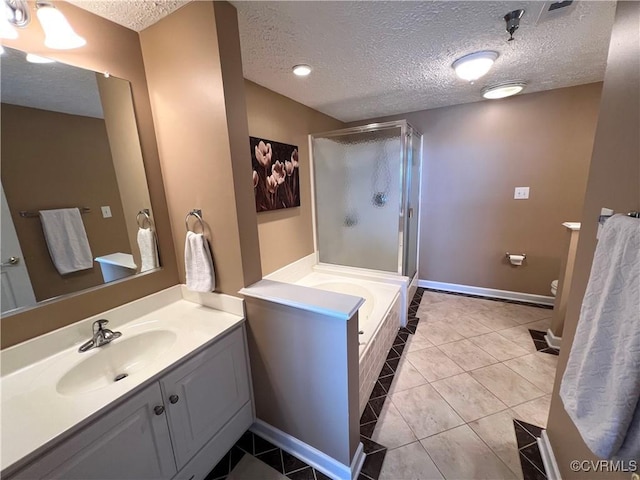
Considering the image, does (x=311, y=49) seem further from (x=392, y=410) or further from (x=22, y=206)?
(x=392, y=410)

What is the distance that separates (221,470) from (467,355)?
75.7 inches

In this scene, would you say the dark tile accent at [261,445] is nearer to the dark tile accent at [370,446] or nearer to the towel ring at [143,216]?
the dark tile accent at [370,446]

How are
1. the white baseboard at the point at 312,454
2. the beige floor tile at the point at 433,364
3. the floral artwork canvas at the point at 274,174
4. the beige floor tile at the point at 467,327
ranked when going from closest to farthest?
the white baseboard at the point at 312,454 → the beige floor tile at the point at 433,364 → the floral artwork canvas at the point at 274,174 → the beige floor tile at the point at 467,327

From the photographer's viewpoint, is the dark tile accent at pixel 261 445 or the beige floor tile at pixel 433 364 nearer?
the dark tile accent at pixel 261 445

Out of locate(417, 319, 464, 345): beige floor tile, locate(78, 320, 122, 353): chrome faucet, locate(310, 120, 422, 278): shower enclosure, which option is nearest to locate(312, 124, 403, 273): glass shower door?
locate(310, 120, 422, 278): shower enclosure

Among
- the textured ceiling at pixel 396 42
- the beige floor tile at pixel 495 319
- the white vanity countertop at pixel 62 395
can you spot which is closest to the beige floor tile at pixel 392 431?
the white vanity countertop at pixel 62 395

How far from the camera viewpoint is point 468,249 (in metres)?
3.06

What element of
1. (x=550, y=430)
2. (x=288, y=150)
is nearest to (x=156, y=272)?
(x=288, y=150)

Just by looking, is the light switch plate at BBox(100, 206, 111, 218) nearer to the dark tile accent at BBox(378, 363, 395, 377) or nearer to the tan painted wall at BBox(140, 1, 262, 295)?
the tan painted wall at BBox(140, 1, 262, 295)

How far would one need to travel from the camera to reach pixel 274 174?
2191 mm

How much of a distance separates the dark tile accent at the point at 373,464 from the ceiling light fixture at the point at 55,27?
7.61ft

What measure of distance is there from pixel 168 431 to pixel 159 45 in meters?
1.82

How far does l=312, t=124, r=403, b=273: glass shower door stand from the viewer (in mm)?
2551

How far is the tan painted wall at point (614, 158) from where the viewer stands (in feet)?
2.55
